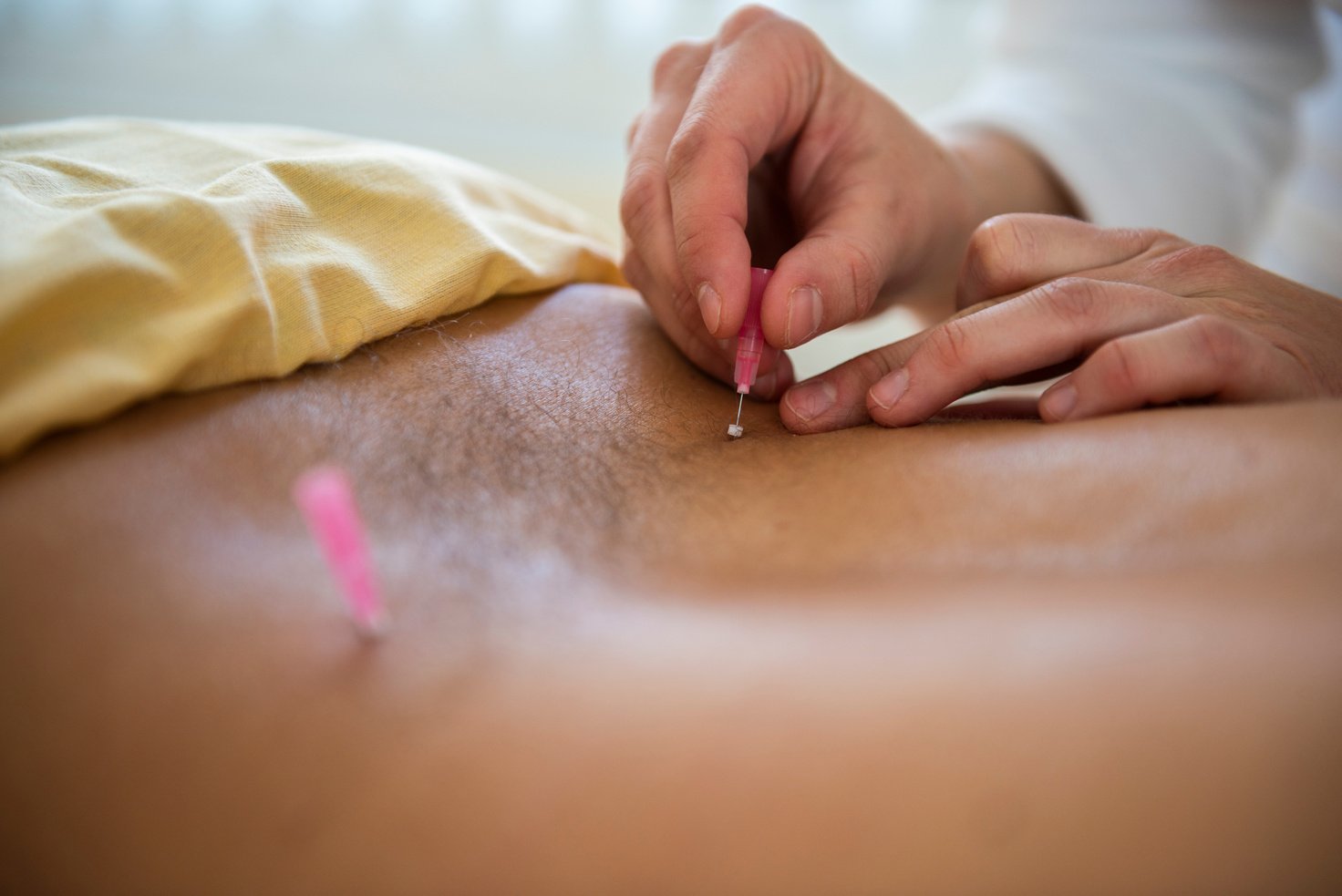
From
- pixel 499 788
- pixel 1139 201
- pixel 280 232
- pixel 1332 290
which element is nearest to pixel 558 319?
pixel 280 232

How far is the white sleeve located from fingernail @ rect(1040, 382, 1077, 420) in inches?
30.3

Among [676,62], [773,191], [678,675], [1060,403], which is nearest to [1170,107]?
[773,191]

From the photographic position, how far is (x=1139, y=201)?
4.44ft

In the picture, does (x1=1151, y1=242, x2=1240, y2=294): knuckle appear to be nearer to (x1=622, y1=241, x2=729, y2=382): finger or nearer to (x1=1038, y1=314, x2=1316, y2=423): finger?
(x1=1038, y1=314, x2=1316, y2=423): finger

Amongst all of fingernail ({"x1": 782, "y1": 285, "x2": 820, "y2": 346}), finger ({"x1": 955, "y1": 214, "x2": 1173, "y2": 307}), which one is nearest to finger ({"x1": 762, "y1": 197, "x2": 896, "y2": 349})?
fingernail ({"x1": 782, "y1": 285, "x2": 820, "y2": 346})

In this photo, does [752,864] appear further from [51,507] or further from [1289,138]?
[1289,138]

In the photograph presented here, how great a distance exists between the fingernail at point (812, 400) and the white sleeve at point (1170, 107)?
2.63 feet

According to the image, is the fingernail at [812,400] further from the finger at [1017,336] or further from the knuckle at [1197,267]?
the knuckle at [1197,267]

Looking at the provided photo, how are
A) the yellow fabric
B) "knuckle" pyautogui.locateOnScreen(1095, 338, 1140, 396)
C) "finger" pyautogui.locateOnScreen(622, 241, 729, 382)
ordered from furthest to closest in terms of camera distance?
1. "finger" pyautogui.locateOnScreen(622, 241, 729, 382)
2. "knuckle" pyautogui.locateOnScreen(1095, 338, 1140, 396)
3. the yellow fabric

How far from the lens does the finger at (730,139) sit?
0.81m

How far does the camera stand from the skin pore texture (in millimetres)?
463

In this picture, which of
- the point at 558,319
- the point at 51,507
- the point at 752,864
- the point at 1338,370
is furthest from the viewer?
the point at 558,319

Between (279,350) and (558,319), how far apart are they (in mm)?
309

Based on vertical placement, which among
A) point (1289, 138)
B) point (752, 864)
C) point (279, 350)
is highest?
point (1289, 138)
